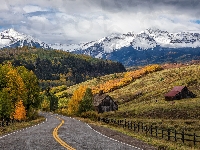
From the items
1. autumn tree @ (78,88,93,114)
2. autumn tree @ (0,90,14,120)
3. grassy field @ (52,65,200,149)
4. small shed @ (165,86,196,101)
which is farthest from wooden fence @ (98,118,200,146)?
small shed @ (165,86,196,101)

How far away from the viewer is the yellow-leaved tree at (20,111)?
220ft

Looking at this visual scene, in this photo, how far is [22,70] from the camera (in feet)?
257

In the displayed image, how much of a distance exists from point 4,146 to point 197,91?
326 ft

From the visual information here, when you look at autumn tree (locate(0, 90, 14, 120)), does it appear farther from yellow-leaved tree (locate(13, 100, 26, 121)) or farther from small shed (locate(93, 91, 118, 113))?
small shed (locate(93, 91, 118, 113))

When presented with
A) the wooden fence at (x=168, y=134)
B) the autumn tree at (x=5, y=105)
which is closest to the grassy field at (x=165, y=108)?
the wooden fence at (x=168, y=134)

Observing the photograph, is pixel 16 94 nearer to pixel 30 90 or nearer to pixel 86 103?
pixel 30 90

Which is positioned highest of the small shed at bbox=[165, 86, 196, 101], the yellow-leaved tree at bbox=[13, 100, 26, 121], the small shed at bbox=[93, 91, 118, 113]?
the small shed at bbox=[165, 86, 196, 101]

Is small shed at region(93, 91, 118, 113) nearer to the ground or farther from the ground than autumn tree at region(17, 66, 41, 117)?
nearer to the ground

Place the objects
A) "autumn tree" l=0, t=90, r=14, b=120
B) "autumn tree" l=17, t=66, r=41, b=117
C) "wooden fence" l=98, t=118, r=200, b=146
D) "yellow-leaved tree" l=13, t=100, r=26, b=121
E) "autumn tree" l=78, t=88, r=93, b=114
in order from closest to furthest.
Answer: "wooden fence" l=98, t=118, r=200, b=146
"autumn tree" l=0, t=90, r=14, b=120
"yellow-leaved tree" l=13, t=100, r=26, b=121
"autumn tree" l=17, t=66, r=41, b=117
"autumn tree" l=78, t=88, r=93, b=114

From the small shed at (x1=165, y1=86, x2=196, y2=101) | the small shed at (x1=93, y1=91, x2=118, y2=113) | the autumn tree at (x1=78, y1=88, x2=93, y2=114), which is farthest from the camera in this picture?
the small shed at (x1=93, y1=91, x2=118, y2=113)

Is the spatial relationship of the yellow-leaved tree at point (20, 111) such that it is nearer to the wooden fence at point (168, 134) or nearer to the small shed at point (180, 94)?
the wooden fence at point (168, 134)

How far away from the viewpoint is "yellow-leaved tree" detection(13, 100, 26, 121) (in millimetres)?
67075

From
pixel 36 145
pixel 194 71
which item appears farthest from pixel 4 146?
pixel 194 71

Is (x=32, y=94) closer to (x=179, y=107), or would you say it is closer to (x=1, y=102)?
(x=1, y=102)
